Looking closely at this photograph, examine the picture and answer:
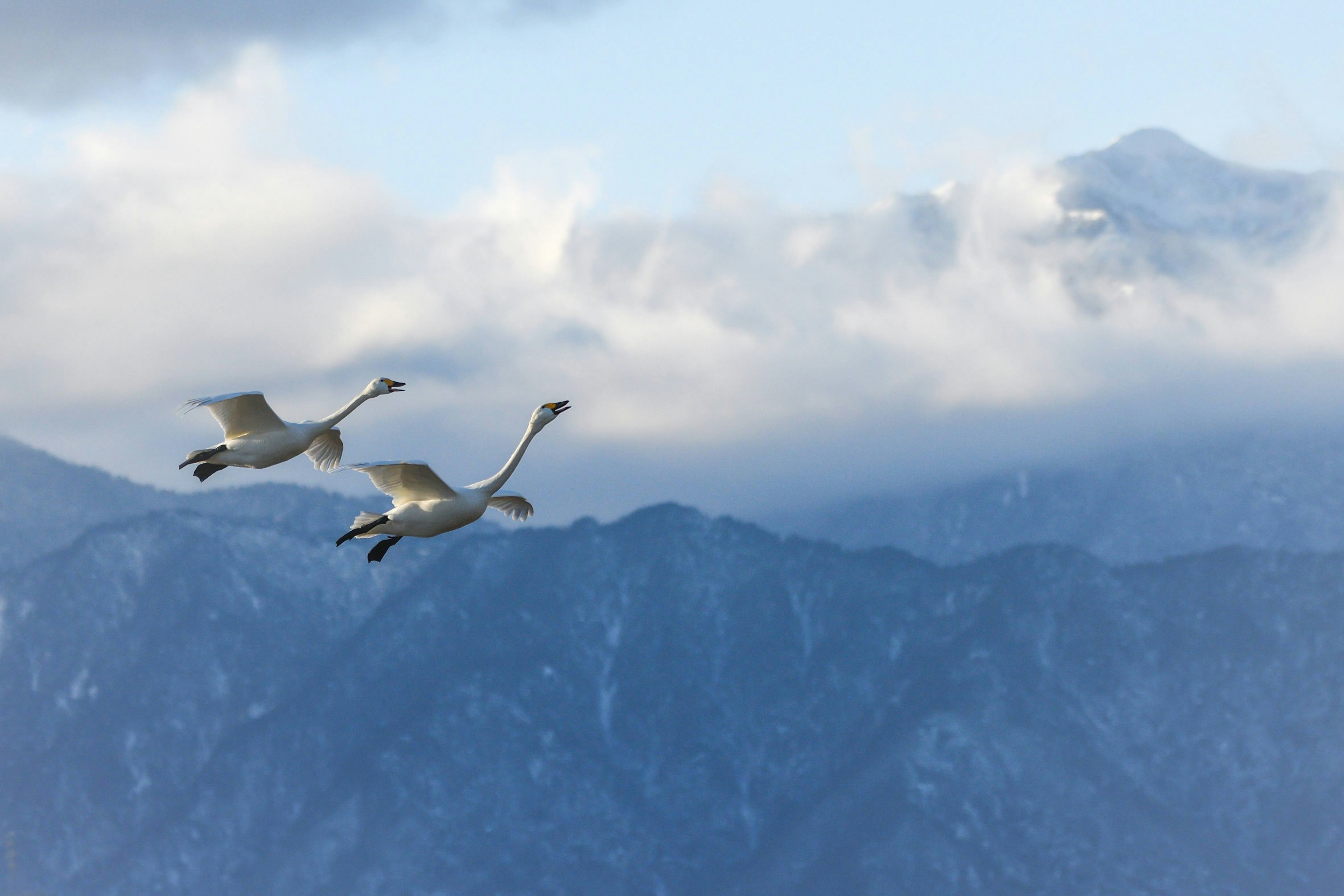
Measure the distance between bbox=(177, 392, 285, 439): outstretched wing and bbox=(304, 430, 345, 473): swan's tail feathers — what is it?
239 centimetres

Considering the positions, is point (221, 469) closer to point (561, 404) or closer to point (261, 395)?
point (261, 395)

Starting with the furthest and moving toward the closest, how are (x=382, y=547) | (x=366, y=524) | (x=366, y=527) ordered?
(x=382, y=547) < (x=366, y=524) < (x=366, y=527)

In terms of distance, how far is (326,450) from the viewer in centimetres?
10031

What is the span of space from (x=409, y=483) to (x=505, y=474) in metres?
4.80

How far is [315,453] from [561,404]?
13.1m

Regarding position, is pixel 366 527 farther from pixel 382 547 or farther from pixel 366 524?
pixel 382 547

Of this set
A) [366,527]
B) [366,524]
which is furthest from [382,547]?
[366,527]

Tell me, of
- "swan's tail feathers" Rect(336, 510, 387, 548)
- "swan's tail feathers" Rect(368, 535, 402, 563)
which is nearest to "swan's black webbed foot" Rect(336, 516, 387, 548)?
"swan's tail feathers" Rect(336, 510, 387, 548)

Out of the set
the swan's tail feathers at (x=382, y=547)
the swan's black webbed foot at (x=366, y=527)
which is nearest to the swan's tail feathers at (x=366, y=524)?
the swan's black webbed foot at (x=366, y=527)

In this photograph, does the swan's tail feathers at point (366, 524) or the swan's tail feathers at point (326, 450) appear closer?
the swan's tail feathers at point (366, 524)

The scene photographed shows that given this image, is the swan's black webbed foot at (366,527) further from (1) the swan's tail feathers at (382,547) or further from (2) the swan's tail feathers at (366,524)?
(1) the swan's tail feathers at (382,547)

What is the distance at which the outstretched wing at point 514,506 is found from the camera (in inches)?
3878

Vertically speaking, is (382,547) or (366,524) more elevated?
(366,524)

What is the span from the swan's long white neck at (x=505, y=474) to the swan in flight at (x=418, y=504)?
0.02m
